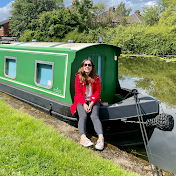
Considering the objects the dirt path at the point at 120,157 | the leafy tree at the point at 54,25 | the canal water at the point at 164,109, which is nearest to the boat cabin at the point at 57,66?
the dirt path at the point at 120,157

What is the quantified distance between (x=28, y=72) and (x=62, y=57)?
153cm

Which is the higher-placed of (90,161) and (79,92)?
(79,92)

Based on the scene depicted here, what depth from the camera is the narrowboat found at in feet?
13.4

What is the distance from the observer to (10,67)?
6.18 meters

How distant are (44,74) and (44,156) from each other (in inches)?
105

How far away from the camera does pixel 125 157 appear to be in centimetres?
301

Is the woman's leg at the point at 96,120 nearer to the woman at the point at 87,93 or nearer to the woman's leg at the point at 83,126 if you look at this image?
the woman at the point at 87,93

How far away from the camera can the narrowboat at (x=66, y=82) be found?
4082mm

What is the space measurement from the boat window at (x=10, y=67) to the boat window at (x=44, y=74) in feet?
3.87

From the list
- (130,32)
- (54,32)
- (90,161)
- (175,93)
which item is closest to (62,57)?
(90,161)

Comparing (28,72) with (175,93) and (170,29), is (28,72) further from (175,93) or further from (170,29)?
(170,29)

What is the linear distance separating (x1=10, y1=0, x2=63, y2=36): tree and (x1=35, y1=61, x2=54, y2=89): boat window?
29.7 metres

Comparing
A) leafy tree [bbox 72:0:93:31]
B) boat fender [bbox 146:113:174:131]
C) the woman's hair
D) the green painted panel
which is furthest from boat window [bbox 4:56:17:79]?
leafy tree [bbox 72:0:93:31]

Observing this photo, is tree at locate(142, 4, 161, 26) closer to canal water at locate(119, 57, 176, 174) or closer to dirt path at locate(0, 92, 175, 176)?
canal water at locate(119, 57, 176, 174)
